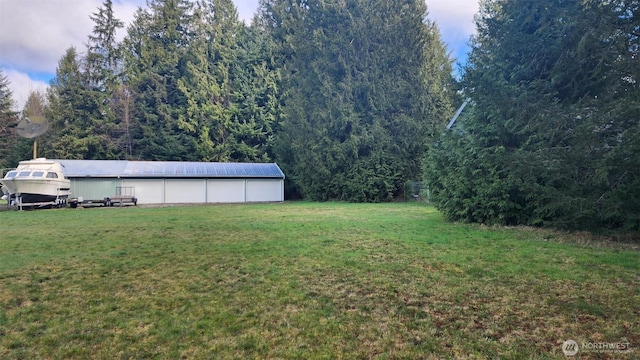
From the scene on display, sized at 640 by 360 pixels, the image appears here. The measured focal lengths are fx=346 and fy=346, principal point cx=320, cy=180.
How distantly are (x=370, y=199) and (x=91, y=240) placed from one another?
19.1 m

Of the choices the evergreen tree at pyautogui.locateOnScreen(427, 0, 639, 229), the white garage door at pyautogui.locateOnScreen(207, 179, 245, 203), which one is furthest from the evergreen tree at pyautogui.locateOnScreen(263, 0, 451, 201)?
the evergreen tree at pyautogui.locateOnScreen(427, 0, 639, 229)

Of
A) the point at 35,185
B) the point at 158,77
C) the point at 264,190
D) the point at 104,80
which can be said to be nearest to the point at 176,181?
the point at 264,190

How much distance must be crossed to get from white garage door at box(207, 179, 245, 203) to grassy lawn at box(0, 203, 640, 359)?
1991 cm

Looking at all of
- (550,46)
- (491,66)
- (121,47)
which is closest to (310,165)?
(491,66)

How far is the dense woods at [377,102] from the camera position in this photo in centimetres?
761

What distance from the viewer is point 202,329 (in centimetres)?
321

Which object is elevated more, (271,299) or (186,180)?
(186,180)

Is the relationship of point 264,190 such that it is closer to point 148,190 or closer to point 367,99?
point 148,190

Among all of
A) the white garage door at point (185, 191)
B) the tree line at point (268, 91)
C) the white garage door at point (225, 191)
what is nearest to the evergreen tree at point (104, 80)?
the tree line at point (268, 91)

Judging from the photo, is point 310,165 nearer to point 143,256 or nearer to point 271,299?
point 143,256

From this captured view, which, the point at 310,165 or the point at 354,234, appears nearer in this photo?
the point at 354,234

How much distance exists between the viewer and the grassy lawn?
2.91 meters

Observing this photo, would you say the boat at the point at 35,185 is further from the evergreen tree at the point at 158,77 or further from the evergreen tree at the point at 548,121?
the evergreen tree at the point at 548,121

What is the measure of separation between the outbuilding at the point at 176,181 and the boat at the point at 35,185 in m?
2.42
